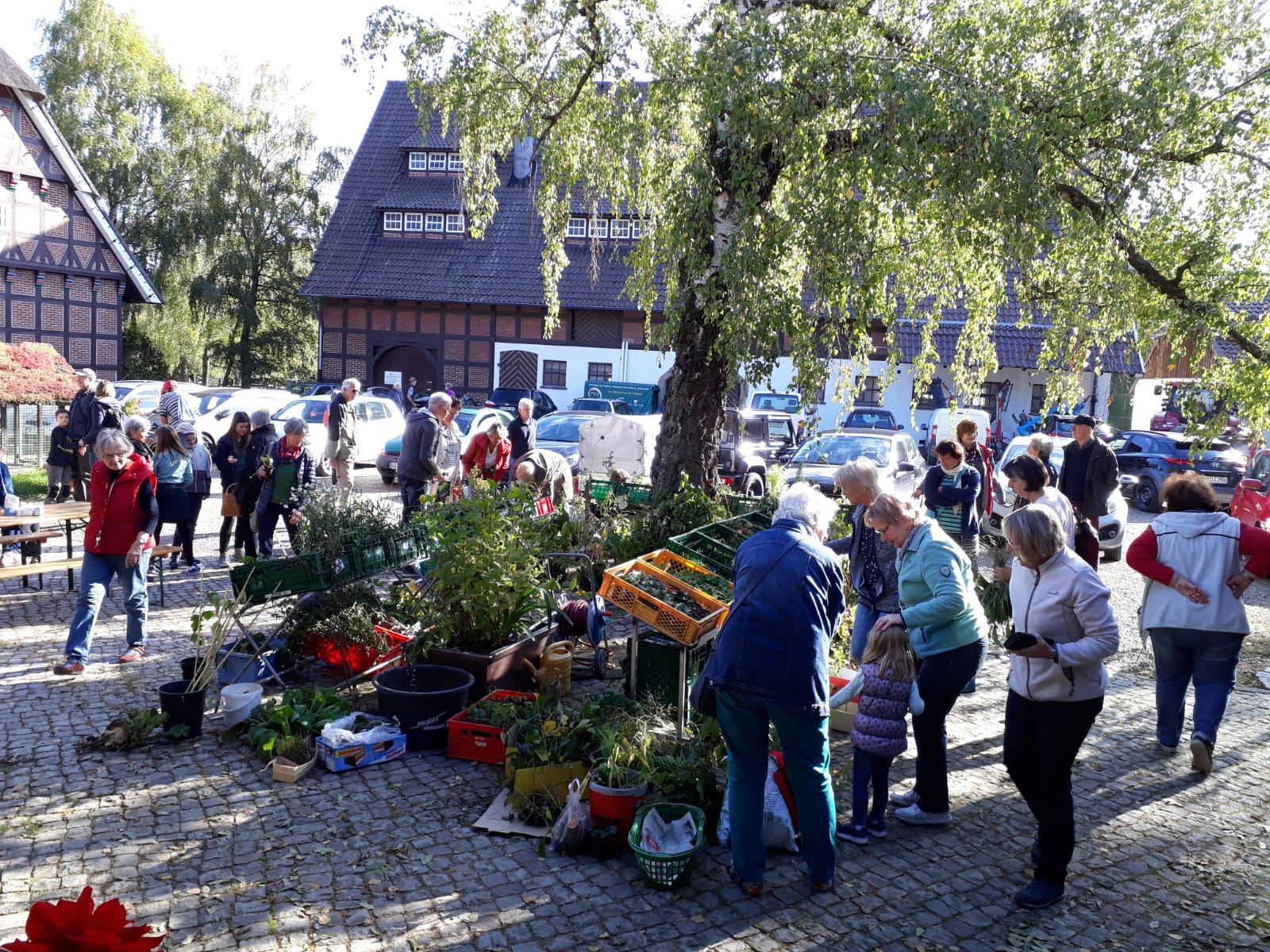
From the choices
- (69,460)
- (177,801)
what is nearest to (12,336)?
(69,460)

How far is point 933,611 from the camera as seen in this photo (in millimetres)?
4738

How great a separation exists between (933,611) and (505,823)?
236 centimetres

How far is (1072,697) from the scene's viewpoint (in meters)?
4.29

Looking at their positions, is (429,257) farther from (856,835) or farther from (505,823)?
(856,835)

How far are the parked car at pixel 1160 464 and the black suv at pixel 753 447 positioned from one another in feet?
22.1

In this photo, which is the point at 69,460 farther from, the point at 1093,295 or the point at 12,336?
the point at 12,336

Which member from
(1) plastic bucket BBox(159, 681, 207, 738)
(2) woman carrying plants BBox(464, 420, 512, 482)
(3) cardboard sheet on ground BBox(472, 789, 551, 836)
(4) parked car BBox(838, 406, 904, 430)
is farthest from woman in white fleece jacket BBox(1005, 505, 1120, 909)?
(4) parked car BBox(838, 406, 904, 430)

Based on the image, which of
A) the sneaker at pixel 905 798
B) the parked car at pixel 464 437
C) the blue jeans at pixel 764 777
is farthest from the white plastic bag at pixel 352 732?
the parked car at pixel 464 437

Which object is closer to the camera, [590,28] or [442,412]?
[590,28]

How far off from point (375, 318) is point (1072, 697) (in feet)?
111

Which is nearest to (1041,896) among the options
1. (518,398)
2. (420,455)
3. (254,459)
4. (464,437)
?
(420,455)

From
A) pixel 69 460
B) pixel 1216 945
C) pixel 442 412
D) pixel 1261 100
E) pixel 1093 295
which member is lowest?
pixel 1216 945

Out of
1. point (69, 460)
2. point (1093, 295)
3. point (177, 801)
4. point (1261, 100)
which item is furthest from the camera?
point (69, 460)

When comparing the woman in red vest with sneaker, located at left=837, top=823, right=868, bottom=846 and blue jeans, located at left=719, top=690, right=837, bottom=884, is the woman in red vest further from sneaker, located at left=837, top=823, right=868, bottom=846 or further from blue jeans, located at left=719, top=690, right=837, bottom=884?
sneaker, located at left=837, top=823, right=868, bottom=846
